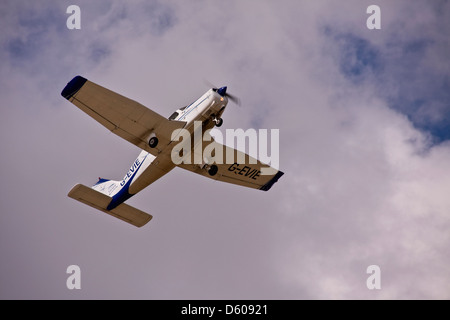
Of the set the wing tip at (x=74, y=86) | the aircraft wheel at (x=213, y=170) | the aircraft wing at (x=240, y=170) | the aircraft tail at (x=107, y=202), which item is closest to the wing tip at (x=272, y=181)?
the aircraft wing at (x=240, y=170)

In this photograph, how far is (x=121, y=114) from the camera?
27.9 meters

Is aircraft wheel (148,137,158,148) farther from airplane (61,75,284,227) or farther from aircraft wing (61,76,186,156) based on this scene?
aircraft wing (61,76,186,156)

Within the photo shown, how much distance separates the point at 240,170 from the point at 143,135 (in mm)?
6506

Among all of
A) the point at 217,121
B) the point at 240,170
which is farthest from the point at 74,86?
the point at 240,170

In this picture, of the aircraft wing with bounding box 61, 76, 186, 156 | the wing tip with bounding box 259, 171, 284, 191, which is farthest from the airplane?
the wing tip with bounding box 259, 171, 284, 191

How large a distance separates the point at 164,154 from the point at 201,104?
10.0 ft

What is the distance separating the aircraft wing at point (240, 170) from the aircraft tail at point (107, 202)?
12.5ft

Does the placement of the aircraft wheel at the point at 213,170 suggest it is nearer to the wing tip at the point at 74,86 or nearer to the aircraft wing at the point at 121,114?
the aircraft wing at the point at 121,114

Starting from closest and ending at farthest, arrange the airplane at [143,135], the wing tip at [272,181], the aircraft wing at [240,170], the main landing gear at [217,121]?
the airplane at [143,135]
the main landing gear at [217,121]
the aircraft wing at [240,170]
the wing tip at [272,181]

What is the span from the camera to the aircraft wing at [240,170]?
31544 millimetres

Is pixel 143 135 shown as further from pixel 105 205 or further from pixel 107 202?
pixel 105 205

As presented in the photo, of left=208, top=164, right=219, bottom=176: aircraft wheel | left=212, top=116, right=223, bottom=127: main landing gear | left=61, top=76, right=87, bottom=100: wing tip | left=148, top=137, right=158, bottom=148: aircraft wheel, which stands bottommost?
left=208, top=164, right=219, bottom=176: aircraft wheel

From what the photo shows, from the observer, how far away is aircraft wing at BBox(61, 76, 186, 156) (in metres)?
26.8
